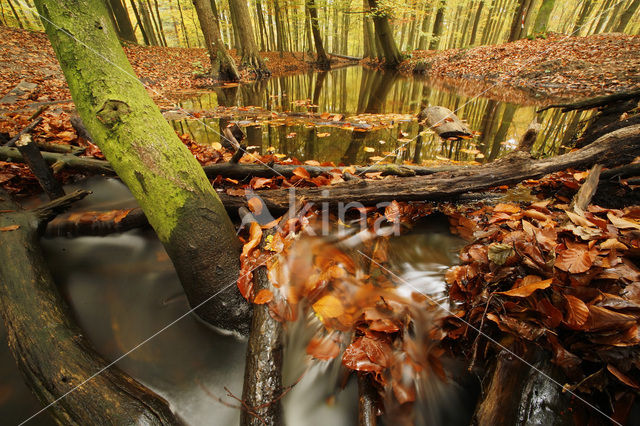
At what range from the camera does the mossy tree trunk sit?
1392 millimetres

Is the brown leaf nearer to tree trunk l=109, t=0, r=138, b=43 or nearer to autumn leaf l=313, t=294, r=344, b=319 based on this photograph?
autumn leaf l=313, t=294, r=344, b=319

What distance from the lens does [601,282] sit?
1263 mm

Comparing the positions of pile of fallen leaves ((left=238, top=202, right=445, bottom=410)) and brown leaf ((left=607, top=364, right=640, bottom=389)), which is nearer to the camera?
brown leaf ((left=607, top=364, right=640, bottom=389))

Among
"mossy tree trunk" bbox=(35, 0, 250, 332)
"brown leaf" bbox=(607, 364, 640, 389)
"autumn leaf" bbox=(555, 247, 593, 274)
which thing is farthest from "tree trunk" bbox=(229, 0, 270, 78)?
"brown leaf" bbox=(607, 364, 640, 389)

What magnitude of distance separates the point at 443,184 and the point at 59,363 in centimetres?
296

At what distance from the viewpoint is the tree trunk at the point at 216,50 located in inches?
411

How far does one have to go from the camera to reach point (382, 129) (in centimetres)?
553

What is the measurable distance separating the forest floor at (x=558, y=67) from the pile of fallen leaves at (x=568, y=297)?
271 inches

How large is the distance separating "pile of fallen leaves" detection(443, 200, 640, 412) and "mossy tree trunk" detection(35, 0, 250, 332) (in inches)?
61.3

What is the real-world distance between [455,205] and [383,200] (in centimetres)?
97

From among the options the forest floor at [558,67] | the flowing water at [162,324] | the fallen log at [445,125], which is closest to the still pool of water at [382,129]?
the fallen log at [445,125]

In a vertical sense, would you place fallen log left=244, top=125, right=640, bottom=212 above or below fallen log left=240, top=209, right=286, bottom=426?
above

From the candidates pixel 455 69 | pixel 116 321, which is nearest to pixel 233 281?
pixel 116 321

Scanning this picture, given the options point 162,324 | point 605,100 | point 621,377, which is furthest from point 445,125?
point 162,324
